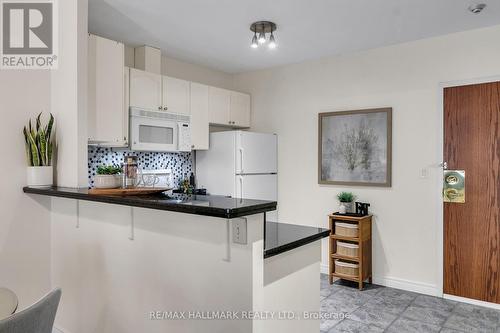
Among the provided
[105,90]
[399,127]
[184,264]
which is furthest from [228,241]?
[399,127]

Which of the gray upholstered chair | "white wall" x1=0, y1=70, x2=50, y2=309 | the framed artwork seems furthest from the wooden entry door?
"white wall" x1=0, y1=70, x2=50, y2=309

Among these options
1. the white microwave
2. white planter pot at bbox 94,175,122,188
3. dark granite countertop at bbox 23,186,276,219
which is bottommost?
dark granite countertop at bbox 23,186,276,219

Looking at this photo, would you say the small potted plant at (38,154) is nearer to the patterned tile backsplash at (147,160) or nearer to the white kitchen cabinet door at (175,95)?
the patterned tile backsplash at (147,160)

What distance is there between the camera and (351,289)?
3650 mm

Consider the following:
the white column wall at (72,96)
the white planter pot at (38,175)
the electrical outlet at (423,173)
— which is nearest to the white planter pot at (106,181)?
the white column wall at (72,96)

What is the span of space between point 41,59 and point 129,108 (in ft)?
3.06

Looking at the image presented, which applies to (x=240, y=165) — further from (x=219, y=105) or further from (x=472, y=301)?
(x=472, y=301)

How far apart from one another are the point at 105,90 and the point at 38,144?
79 cm

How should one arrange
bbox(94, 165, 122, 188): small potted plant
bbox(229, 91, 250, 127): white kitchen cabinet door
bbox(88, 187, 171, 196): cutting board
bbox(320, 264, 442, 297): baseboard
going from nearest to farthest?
bbox(88, 187, 171, 196): cutting board
bbox(94, 165, 122, 188): small potted plant
bbox(320, 264, 442, 297): baseboard
bbox(229, 91, 250, 127): white kitchen cabinet door

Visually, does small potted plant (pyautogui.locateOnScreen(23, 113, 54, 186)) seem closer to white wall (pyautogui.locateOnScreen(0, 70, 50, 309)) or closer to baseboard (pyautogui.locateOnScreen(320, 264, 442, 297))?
white wall (pyautogui.locateOnScreen(0, 70, 50, 309))

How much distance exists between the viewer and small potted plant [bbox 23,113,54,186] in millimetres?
2375

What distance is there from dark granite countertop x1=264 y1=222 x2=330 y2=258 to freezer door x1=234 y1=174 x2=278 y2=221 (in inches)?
85.5

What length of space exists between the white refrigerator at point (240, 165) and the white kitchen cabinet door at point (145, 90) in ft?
3.05

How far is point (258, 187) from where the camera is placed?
433 centimetres
